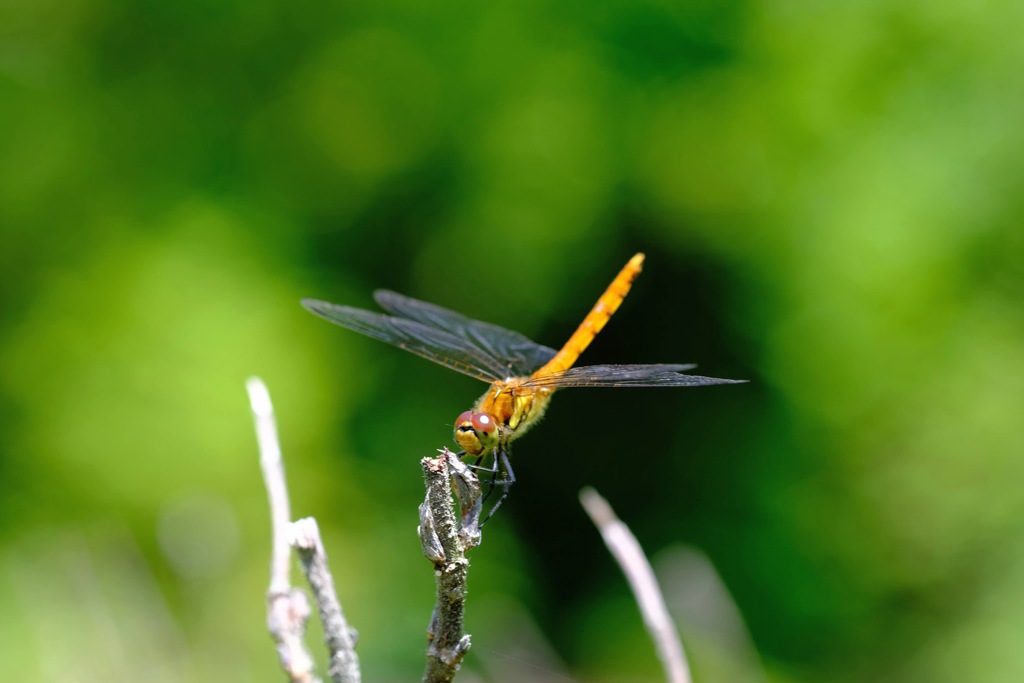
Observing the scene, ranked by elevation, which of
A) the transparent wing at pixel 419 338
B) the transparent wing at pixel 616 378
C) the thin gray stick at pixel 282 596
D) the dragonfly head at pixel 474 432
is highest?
the transparent wing at pixel 419 338

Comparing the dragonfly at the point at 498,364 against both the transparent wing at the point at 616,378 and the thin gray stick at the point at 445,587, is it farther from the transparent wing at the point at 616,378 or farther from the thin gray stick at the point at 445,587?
the thin gray stick at the point at 445,587

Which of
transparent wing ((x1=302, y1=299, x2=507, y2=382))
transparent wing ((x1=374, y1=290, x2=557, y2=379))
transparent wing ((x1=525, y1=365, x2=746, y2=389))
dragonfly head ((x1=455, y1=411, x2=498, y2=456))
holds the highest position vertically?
transparent wing ((x1=374, y1=290, x2=557, y2=379))

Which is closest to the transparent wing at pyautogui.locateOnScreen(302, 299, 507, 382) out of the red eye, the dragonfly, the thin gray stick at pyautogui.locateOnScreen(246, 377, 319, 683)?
the dragonfly

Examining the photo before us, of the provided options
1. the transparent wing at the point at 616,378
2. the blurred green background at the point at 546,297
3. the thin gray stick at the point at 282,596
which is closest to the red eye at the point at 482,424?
the transparent wing at the point at 616,378

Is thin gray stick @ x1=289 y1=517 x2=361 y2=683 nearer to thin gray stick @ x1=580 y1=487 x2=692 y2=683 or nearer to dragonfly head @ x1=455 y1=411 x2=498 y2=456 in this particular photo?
thin gray stick @ x1=580 y1=487 x2=692 y2=683

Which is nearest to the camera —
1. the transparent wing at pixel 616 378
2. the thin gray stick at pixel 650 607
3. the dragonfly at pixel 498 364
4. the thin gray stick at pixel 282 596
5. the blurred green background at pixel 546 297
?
the thin gray stick at pixel 282 596

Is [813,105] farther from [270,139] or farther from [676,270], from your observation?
[270,139]
